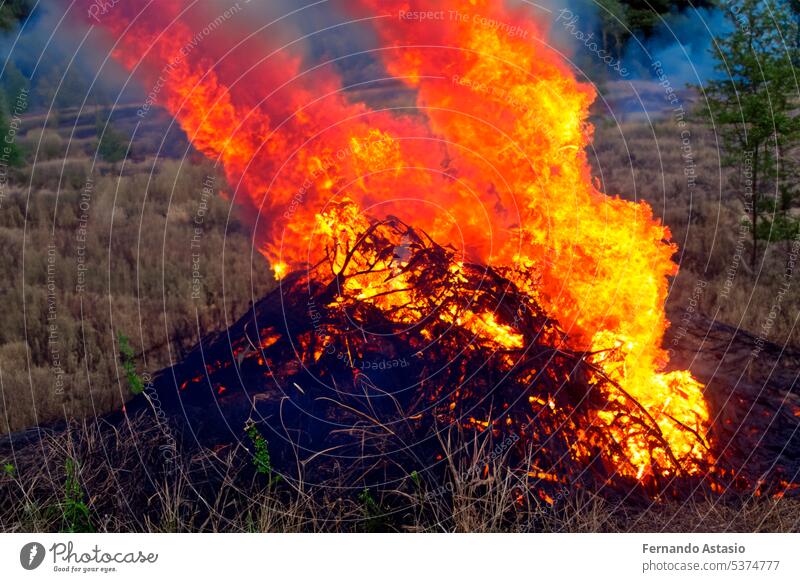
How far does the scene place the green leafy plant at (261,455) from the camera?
330 inches

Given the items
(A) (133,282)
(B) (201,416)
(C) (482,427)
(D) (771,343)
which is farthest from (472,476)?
(A) (133,282)

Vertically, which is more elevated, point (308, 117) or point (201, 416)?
point (308, 117)

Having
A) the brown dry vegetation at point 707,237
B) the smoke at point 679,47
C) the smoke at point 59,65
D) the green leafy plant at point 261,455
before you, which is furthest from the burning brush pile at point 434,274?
the smoke at point 679,47

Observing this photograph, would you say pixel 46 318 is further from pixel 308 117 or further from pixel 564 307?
pixel 564 307

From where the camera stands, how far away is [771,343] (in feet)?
38.0

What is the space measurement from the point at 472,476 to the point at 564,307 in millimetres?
2976
